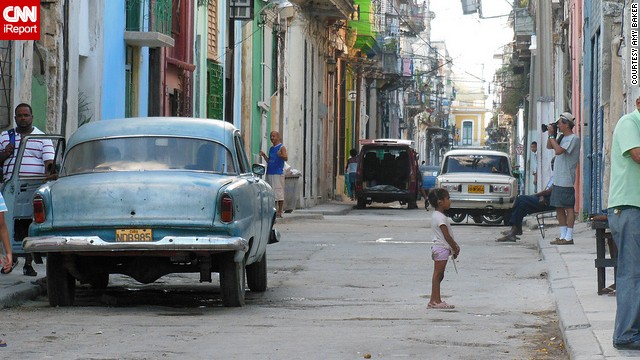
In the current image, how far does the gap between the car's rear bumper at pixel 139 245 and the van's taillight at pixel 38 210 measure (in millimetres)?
305

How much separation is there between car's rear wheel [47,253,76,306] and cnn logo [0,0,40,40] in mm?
3240

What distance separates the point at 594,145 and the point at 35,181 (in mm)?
13721

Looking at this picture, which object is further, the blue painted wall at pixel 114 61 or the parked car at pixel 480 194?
the parked car at pixel 480 194

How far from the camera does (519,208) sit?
21.6 meters

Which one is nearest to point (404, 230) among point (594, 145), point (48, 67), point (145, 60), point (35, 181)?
point (594, 145)

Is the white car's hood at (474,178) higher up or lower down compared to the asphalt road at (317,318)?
higher up

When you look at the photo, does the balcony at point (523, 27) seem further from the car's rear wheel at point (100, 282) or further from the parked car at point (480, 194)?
the car's rear wheel at point (100, 282)

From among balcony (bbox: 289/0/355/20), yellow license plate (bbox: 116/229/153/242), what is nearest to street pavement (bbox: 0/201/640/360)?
yellow license plate (bbox: 116/229/153/242)

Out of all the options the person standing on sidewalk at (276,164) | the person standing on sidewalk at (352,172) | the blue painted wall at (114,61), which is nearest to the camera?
the blue painted wall at (114,61)

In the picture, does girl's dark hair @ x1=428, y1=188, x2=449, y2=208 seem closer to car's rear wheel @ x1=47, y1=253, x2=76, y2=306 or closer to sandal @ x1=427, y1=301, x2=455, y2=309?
sandal @ x1=427, y1=301, x2=455, y2=309

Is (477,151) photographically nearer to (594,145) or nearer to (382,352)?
(594,145)

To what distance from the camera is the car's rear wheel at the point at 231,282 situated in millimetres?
12008

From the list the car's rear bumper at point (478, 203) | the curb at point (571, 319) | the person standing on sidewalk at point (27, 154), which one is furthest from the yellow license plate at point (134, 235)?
the car's rear bumper at point (478, 203)

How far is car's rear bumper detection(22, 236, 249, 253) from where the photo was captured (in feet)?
37.6
